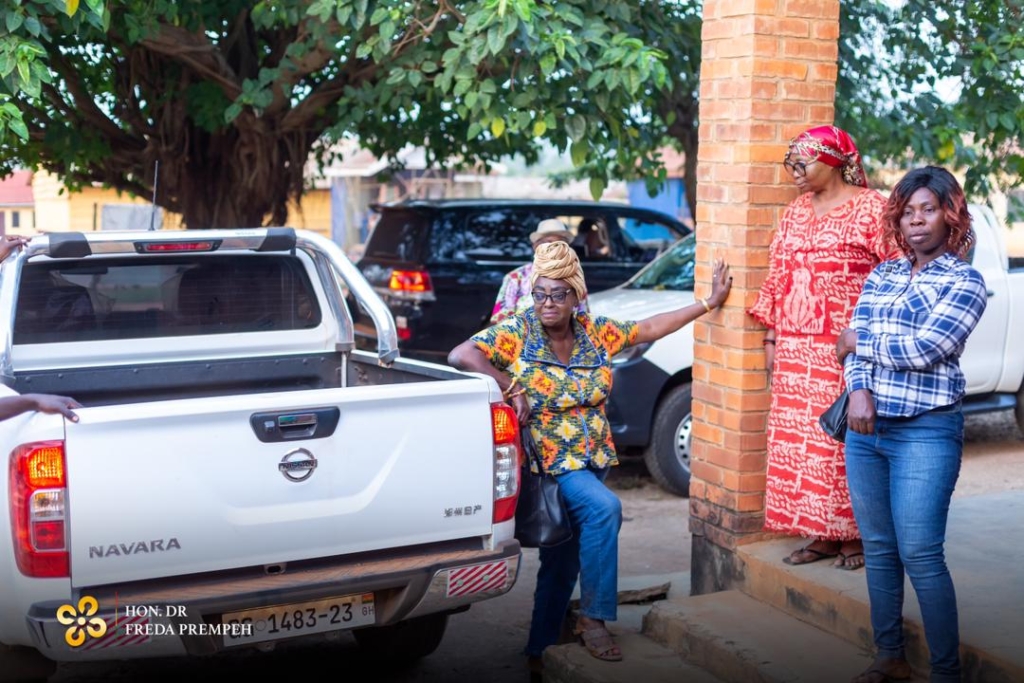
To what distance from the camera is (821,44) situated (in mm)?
4969

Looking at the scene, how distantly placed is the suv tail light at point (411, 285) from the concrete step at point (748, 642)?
5618 millimetres

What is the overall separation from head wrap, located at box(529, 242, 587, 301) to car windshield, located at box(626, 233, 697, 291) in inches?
167

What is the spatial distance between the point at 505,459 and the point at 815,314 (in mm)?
1323

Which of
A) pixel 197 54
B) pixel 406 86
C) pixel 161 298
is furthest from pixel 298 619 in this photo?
pixel 197 54

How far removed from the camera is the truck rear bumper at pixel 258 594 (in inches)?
142

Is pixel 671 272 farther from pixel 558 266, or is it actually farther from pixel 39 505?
pixel 39 505

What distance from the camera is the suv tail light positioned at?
33.6ft

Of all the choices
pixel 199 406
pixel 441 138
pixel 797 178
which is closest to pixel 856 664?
pixel 797 178

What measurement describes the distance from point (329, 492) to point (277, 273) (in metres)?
1.70

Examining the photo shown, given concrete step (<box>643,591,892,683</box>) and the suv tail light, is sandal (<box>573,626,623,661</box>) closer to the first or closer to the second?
concrete step (<box>643,591,892,683</box>)

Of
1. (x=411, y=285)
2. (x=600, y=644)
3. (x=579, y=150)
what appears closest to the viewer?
(x=600, y=644)

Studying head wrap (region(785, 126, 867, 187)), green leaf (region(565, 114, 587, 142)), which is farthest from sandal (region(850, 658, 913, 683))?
green leaf (region(565, 114, 587, 142))

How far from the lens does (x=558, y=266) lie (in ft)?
14.8

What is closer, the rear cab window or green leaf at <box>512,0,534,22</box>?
green leaf at <box>512,0,534,22</box>
